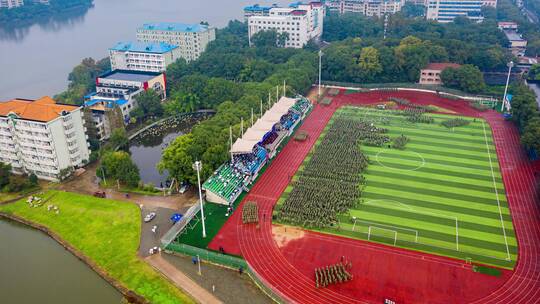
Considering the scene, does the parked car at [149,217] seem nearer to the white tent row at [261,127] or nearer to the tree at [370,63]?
the white tent row at [261,127]

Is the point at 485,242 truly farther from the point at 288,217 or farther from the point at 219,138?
the point at 219,138

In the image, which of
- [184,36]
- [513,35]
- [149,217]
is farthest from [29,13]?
[513,35]

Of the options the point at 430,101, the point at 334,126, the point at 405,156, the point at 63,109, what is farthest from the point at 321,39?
the point at 63,109

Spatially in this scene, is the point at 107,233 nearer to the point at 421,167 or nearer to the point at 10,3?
the point at 421,167

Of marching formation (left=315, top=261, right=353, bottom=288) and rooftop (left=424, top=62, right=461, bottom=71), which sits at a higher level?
rooftop (left=424, top=62, right=461, bottom=71)

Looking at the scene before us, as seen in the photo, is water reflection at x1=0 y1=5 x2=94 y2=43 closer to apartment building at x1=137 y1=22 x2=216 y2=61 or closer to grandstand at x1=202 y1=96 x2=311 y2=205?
apartment building at x1=137 y1=22 x2=216 y2=61

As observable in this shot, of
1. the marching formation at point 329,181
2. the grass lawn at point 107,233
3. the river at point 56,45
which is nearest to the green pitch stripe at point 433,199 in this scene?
the marching formation at point 329,181

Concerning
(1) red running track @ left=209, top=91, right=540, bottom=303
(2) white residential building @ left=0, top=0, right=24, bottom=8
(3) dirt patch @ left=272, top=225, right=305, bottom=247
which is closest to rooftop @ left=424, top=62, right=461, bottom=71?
(1) red running track @ left=209, top=91, right=540, bottom=303
